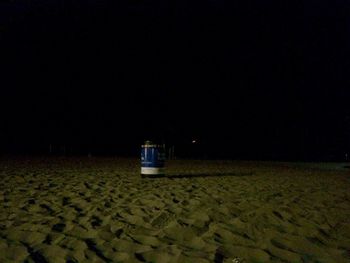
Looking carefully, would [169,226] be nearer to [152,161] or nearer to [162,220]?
[162,220]

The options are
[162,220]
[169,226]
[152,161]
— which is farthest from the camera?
[152,161]

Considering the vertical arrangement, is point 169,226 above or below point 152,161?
below

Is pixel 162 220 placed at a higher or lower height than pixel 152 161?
lower

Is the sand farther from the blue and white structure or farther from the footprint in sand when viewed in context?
the blue and white structure

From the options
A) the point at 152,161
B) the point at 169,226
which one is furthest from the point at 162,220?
the point at 152,161

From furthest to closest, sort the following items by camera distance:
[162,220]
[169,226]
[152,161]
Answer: [152,161]
[162,220]
[169,226]

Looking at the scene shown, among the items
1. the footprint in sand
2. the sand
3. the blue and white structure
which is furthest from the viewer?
the blue and white structure

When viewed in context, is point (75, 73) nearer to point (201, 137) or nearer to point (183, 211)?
point (201, 137)

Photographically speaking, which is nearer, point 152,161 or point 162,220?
point 162,220

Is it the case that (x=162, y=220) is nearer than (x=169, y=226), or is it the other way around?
(x=169, y=226)

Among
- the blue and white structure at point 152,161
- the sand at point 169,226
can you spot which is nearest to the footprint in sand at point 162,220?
the sand at point 169,226

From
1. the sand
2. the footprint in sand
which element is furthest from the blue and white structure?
the footprint in sand

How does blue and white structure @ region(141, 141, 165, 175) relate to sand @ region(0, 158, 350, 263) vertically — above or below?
above

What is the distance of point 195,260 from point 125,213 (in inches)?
93.7
